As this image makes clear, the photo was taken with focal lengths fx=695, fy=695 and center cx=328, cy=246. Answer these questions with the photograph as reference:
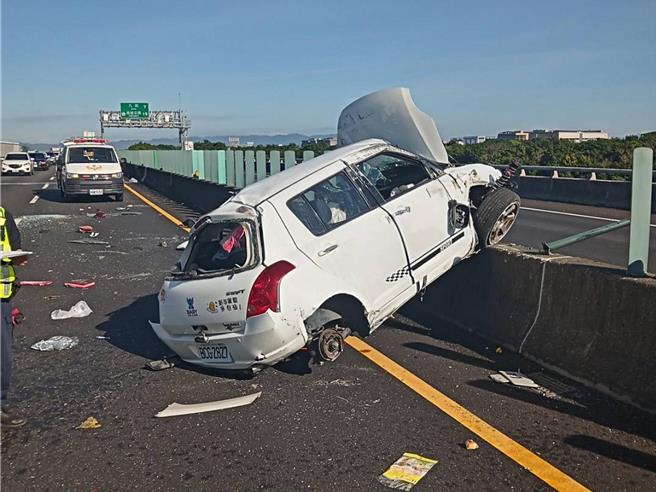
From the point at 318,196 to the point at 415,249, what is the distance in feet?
3.20

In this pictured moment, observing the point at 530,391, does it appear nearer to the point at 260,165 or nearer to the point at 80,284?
the point at 80,284

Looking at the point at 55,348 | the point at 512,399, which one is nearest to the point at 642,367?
the point at 512,399

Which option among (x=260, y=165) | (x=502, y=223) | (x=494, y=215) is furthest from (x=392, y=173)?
(x=260, y=165)

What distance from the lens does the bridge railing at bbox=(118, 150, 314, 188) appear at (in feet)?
54.8

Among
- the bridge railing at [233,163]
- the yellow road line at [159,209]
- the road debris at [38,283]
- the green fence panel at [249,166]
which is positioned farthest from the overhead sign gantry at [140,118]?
the road debris at [38,283]

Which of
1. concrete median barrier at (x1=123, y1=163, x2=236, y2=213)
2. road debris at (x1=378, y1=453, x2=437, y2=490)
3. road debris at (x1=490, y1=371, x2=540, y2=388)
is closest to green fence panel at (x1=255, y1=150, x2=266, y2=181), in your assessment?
concrete median barrier at (x1=123, y1=163, x2=236, y2=213)

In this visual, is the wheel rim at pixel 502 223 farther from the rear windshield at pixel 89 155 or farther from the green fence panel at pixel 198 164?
the green fence panel at pixel 198 164

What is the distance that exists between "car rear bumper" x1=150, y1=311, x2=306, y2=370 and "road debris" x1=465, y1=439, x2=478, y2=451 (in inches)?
61.8

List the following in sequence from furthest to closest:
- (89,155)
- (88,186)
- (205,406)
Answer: (89,155) → (88,186) → (205,406)

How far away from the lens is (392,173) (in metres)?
7.02

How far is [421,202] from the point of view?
20.5 feet

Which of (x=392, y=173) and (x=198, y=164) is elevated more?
(x=392, y=173)

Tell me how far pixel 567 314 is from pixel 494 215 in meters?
1.53

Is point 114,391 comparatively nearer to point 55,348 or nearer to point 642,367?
point 55,348
